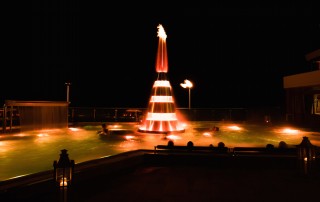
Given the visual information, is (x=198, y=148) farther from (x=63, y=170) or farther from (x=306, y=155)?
(x=63, y=170)

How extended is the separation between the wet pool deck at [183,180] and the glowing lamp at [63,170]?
324 mm

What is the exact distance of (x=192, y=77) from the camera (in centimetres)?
5391

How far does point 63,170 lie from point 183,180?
122 inches

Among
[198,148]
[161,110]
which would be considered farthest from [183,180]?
[161,110]

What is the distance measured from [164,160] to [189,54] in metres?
39.9

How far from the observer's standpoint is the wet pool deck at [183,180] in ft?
18.5

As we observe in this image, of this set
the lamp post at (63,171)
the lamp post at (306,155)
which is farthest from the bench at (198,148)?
the lamp post at (63,171)

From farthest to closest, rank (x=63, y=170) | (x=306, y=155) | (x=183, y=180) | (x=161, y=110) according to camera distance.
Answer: (x=161, y=110)
(x=306, y=155)
(x=183, y=180)
(x=63, y=170)

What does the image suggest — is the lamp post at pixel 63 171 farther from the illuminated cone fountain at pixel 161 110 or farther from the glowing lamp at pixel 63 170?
the illuminated cone fountain at pixel 161 110

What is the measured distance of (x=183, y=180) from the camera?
6.88 m

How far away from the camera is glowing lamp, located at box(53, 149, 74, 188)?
4551 millimetres

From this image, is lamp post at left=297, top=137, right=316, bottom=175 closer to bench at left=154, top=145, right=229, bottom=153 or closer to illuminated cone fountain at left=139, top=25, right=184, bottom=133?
bench at left=154, top=145, right=229, bottom=153

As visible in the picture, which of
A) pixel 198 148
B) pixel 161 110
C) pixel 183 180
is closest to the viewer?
pixel 183 180

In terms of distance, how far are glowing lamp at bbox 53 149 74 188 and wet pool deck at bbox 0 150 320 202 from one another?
1.06 feet
